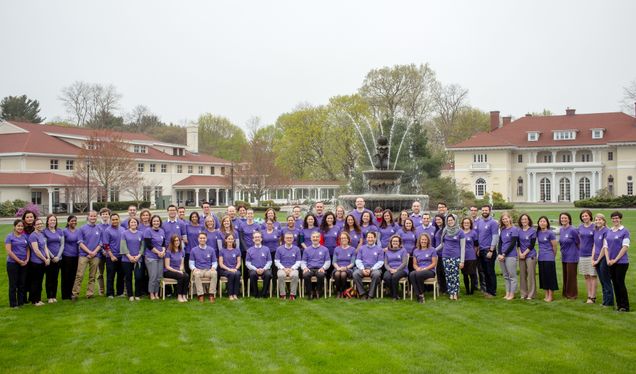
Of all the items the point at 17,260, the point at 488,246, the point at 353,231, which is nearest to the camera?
the point at 17,260

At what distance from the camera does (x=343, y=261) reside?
36.8 ft

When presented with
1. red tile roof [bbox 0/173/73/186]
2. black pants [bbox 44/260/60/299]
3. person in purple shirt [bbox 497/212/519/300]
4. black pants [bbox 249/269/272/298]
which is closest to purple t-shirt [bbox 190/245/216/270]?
black pants [bbox 249/269/272/298]

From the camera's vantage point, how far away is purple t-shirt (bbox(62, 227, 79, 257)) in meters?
11.0

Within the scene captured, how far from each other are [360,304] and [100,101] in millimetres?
73663

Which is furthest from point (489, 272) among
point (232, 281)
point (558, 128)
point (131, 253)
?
point (558, 128)

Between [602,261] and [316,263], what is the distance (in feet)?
16.5

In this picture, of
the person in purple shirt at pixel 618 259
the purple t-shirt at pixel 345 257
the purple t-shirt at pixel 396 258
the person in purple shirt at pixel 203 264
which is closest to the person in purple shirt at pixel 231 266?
the person in purple shirt at pixel 203 264

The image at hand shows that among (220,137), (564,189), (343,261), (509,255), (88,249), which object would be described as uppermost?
(220,137)

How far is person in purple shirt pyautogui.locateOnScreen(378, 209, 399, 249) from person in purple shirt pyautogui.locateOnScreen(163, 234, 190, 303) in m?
3.87

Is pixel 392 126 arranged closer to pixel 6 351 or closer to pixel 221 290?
pixel 221 290

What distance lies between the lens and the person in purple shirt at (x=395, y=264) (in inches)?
428

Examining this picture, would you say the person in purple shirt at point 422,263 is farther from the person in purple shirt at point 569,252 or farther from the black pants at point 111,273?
the black pants at point 111,273

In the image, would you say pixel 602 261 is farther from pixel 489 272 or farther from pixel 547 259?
pixel 489 272

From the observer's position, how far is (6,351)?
7.43 metres
